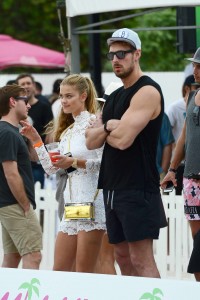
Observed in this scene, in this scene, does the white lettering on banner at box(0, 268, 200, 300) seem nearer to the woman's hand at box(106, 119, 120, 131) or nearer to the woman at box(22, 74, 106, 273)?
the woman's hand at box(106, 119, 120, 131)

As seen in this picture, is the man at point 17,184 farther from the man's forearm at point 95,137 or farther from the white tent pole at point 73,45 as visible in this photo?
the white tent pole at point 73,45

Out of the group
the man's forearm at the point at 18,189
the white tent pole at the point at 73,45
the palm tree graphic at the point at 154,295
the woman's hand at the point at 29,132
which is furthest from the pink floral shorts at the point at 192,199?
the white tent pole at the point at 73,45

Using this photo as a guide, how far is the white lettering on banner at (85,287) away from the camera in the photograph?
5.22m

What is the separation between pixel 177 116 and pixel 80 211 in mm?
4754

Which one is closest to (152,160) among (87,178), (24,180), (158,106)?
(158,106)

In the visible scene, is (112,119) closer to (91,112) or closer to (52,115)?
(91,112)

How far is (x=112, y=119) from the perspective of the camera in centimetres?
663

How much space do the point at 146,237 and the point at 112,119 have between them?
2.61 feet

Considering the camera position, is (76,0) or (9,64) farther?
(9,64)

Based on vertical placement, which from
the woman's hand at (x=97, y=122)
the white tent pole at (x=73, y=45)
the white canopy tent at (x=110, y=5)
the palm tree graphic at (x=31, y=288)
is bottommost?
the palm tree graphic at (x=31, y=288)

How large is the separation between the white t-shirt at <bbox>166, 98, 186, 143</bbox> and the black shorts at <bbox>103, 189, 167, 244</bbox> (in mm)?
5164

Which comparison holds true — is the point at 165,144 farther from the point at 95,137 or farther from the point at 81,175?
the point at 95,137

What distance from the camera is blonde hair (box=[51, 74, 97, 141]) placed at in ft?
24.5

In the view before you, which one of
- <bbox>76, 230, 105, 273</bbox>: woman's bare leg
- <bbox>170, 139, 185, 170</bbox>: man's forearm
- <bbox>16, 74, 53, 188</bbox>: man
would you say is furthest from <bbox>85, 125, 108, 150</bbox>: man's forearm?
<bbox>16, 74, 53, 188</bbox>: man
